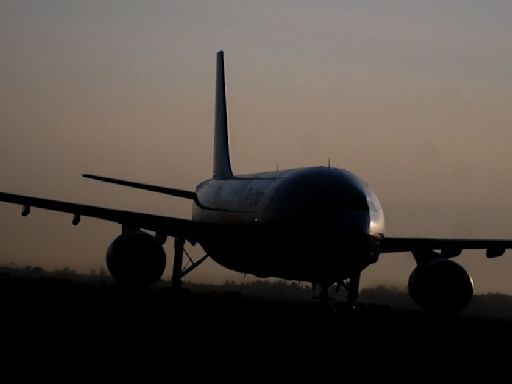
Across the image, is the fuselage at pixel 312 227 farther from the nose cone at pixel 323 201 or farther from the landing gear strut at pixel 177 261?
the landing gear strut at pixel 177 261

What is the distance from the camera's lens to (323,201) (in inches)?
1148

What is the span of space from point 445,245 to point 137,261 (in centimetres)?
1059

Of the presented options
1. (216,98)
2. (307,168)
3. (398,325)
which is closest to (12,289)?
(307,168)

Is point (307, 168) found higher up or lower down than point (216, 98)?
lower down

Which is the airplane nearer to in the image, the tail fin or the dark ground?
the dark ground

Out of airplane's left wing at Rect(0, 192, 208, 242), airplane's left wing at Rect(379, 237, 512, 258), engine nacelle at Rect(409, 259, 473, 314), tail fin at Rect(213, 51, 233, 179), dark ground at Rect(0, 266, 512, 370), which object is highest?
tail fin at Rect(213, 51, 233, 179)

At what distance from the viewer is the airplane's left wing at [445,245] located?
35906mm

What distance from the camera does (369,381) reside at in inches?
536

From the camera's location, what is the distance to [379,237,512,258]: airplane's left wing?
3591cm

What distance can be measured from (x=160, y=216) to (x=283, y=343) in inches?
798

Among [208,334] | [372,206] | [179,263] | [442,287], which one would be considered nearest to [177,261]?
[179,263]

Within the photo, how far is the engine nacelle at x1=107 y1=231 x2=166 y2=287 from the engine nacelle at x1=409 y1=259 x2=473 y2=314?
819cm

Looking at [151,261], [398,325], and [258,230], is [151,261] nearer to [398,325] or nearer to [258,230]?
[258,230]

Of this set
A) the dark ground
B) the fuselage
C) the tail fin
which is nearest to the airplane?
the fuselage
